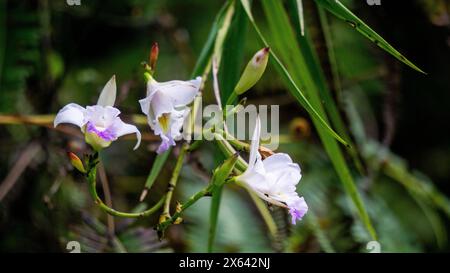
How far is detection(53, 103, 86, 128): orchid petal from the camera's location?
0.72 m

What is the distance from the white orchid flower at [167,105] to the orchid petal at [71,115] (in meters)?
0.07

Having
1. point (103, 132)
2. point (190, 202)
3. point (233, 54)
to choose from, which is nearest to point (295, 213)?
point (190, 202)

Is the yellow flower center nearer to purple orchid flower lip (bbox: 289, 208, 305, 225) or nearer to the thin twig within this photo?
purple orchid flower lip (bbox: 289, 208, 305, 225)

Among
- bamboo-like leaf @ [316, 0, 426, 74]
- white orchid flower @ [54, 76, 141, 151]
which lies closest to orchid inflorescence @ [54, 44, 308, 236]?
white orchid flower @ [54, 76, 141, 151]

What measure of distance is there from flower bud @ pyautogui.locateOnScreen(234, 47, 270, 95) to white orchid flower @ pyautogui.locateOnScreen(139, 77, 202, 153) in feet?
0.17

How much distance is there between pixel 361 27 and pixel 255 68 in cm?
14

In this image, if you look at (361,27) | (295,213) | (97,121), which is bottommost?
(295,213)

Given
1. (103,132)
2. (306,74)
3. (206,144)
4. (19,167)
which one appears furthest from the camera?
(206,144)

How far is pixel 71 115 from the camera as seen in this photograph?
0.72m

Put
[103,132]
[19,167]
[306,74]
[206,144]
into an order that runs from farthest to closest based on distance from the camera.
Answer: [206,144], [19,167], [306,74], [103,132]

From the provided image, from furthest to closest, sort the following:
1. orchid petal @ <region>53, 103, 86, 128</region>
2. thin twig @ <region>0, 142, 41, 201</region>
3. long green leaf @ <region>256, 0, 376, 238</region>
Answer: thin twig @ <region>0, 142, 41, 201</region>
long green leaf @ <region>256, 0, 376, 238</region>
orchid petal @ <region>53, 103, 86, 128</region>

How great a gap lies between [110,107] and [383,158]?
94 cm

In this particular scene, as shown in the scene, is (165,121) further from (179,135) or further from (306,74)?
(306,74)

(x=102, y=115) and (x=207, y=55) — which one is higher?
(x=207, y=55)
